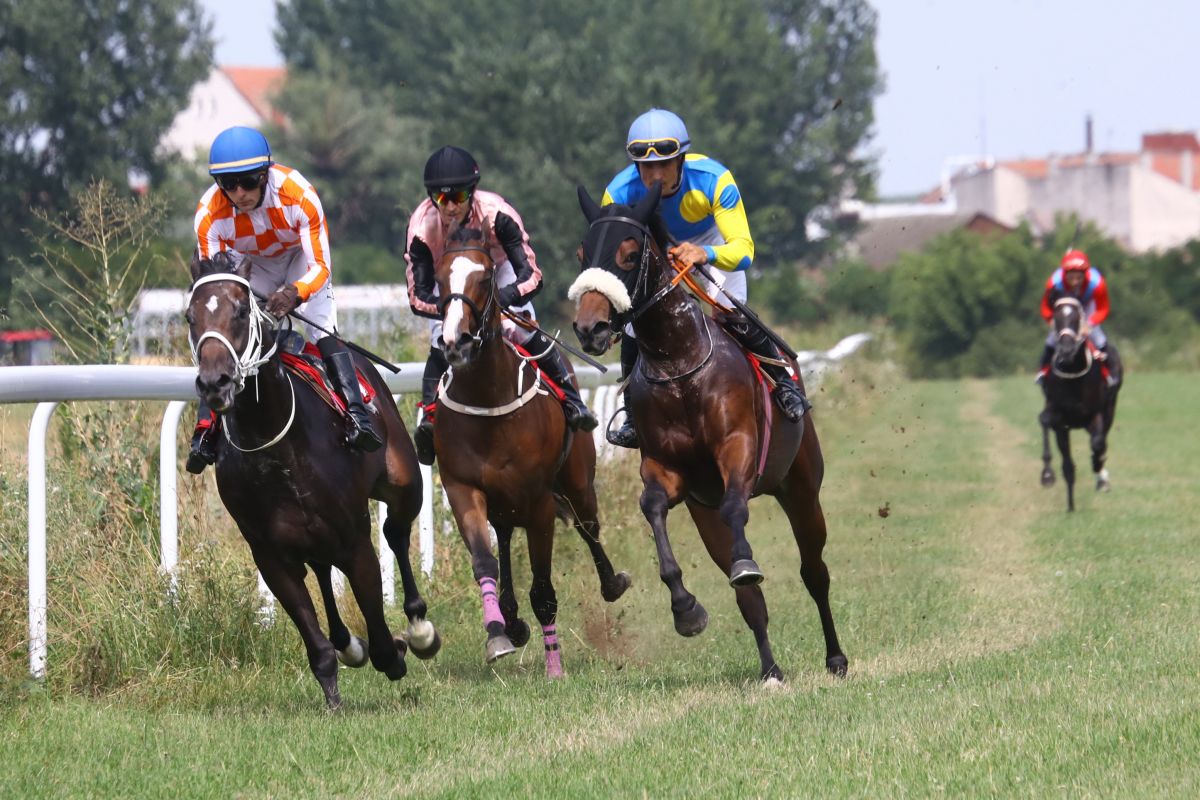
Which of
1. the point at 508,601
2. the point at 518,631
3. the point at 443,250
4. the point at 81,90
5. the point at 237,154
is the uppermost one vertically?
the point at 81,90

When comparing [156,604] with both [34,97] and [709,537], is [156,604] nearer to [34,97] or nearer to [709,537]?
[709,537]

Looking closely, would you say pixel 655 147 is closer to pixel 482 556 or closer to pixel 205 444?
pixel 482 556

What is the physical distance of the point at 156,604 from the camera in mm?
7207

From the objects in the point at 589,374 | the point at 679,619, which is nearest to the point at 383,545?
the point at 679,619

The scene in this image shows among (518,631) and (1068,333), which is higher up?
(1068,333)

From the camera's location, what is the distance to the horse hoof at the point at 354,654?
24.1 ft

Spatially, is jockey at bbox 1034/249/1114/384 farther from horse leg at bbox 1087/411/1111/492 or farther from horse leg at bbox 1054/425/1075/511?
horse leg at bbox 1054/425/1075/511

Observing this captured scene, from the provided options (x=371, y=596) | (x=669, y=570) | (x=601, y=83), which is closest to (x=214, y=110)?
(x=601, y=83)

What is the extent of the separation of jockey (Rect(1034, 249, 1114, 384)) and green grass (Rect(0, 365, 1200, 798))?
4.46 m

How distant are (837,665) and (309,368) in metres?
2.62

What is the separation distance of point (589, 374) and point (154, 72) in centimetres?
3810

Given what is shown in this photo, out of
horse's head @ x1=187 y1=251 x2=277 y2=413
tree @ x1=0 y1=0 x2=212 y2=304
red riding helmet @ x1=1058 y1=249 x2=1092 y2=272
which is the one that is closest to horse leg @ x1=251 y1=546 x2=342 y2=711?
horse's head @ x1=187 y1=251 x2=277 y2=413

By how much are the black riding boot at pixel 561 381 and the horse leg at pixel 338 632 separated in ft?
4.79

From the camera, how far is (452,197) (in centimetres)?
771
